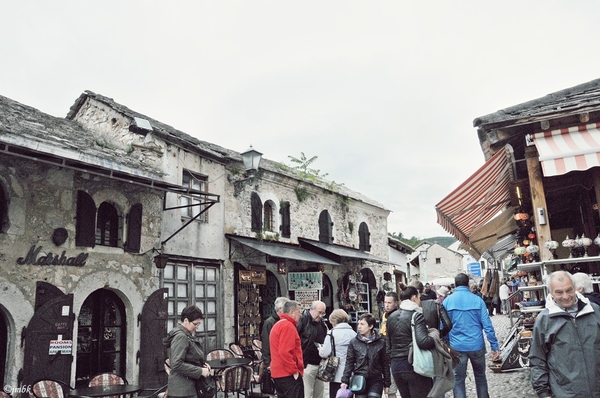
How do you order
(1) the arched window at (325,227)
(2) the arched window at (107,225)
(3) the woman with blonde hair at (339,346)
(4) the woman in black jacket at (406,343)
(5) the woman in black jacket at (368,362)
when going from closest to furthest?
(4) the woman in black jacket at (406,343), (5) the woman in black jacket at (368,362), (3) the woman with blonde hair at (339,346), (2) the arched window at (107,225), (1) the arched window at (325,227)

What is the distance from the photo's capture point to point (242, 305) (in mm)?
12156

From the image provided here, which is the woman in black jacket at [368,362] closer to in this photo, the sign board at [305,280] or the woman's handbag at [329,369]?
the woman's handbag at [329,369]

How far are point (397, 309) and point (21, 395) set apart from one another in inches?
241

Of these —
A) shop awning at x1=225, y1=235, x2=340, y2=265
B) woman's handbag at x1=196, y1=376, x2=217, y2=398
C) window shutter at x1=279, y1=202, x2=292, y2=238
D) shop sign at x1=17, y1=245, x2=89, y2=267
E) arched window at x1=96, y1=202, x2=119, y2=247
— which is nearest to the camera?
woman's handbag at x1=196, y1=376, x2=217, y2=398

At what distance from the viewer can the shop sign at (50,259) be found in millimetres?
7938

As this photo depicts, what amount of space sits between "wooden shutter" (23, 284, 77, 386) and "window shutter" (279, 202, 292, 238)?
713 cm

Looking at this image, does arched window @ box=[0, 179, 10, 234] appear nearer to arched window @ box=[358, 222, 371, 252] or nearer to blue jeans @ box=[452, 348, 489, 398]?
blue jeans @ box=[452, 348, 489, 398]

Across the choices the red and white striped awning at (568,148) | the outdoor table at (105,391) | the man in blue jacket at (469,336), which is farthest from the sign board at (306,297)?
the red and white striped awning at (568,148)

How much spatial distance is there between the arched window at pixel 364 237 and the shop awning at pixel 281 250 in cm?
480

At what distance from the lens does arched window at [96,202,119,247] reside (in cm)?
940

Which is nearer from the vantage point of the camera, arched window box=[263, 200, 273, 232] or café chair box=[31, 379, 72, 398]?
café chair box=[31, 379, 72, 398]

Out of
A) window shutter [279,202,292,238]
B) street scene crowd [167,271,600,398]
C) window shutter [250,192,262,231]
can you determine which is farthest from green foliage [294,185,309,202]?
street scene crowd [167,271,600,398]

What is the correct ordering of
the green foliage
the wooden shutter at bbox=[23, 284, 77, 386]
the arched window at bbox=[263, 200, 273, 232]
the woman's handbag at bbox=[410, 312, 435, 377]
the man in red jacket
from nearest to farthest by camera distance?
the woman's handbag at bbox=[410, 312, 435, 377]
the man in red jacket
the wooden shutter at bbox=[23, 284, 77, 386]
the arched window at bbox=[263, 200, 273, 232]
the green foliage

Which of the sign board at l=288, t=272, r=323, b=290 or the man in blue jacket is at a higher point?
the sign board at l=288, t=272, r=323, b=290
